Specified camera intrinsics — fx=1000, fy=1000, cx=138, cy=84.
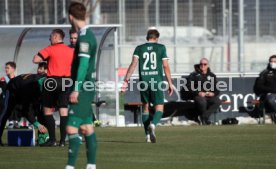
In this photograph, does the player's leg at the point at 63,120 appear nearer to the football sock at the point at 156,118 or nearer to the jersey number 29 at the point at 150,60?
the football sock at the point at 156,118

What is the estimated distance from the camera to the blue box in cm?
1778

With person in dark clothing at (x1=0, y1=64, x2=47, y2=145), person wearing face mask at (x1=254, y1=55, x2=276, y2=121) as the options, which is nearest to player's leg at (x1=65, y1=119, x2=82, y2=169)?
person in dark clothing at (x1=0, y1=64, x2=47, y2=145)

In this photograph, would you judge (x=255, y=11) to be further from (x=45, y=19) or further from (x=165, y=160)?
(x=165, y=160)

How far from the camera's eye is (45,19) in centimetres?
3456

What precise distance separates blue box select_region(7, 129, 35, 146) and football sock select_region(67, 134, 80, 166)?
5700mm

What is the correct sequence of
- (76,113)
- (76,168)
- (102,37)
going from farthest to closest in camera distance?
(102,37) < (76,168) < (76,113)

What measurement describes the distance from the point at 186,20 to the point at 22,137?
17.4 m

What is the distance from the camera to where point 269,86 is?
2584cm

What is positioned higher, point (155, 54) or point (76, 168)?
point (155, 54)

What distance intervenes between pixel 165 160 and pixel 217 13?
2054 centimetres

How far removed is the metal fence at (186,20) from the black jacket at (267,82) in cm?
626

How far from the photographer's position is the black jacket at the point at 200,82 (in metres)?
25.9

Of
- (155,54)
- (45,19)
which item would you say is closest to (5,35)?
(155,54)

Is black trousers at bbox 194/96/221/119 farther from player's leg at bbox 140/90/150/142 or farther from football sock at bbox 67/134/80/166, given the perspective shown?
football sock at bbox 67/134/80/166
